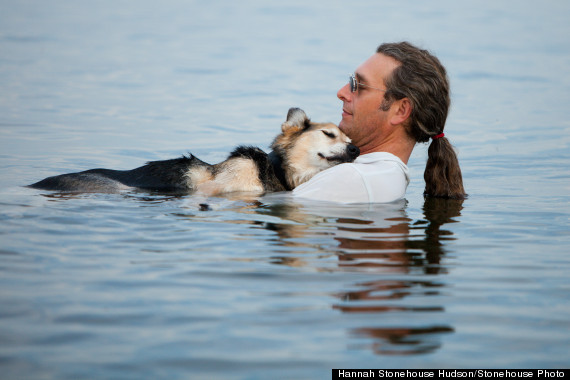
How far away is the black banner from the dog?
11.0ft

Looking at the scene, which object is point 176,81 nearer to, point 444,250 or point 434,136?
point 434,136

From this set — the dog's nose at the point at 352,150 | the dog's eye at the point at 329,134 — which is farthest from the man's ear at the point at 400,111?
the dog's eye at the point at 329,134

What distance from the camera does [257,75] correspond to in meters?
17.2

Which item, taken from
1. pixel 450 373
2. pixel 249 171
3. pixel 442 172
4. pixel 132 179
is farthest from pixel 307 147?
pixel 450 373

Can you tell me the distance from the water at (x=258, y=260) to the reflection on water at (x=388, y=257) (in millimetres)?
16

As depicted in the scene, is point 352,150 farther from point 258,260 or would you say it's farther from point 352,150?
point 258,260

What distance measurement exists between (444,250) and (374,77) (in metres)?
1.86

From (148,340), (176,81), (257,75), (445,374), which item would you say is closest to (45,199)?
(148,340)

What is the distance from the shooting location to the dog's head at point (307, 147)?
6.61 metres

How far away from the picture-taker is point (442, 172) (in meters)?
7.17

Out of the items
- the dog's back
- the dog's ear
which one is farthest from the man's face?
the dog's back

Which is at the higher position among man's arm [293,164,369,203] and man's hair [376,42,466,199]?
man's hair [376,42,466,199]

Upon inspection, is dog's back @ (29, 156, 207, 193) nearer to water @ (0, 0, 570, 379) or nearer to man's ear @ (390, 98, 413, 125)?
water @ (0, 0, 570, 379)

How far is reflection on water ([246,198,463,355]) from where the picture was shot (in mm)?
3785
